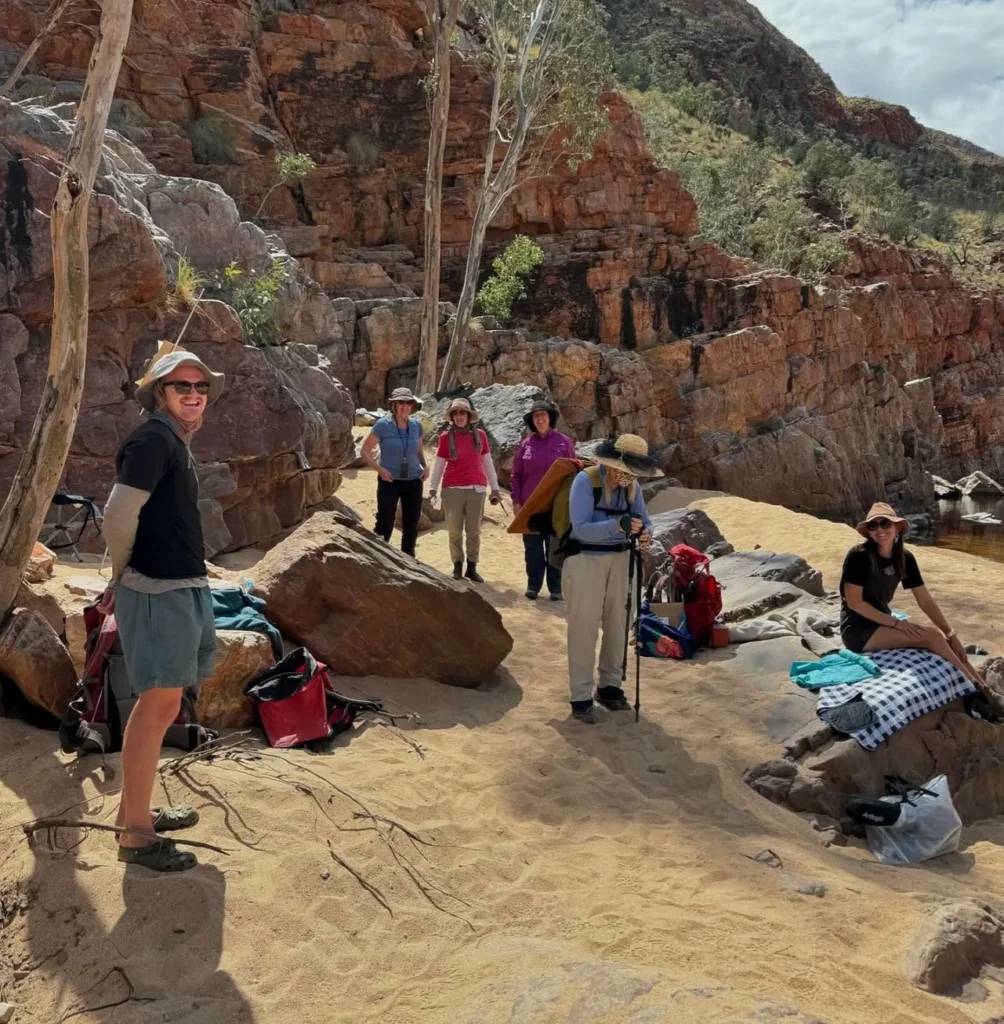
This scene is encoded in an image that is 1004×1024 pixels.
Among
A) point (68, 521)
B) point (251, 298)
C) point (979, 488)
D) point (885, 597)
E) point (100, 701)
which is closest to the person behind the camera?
point (100, 701)

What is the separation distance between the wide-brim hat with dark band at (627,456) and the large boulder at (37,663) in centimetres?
308

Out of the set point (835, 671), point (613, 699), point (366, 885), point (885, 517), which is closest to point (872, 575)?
point (885, 517)

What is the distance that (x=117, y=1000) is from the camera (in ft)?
8.91

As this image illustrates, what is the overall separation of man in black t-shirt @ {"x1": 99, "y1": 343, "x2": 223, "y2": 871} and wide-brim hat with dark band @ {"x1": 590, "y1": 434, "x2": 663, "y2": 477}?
2.64 metres

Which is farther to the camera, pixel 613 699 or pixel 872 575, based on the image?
pixel 613 699

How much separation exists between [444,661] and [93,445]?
13.2 ft

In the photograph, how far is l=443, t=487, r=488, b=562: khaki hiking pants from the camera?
8172 millimetres

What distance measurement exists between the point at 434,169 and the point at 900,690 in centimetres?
1811

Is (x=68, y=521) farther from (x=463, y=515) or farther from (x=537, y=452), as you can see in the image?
(x=537, y=452)

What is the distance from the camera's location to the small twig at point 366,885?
10.8 ft

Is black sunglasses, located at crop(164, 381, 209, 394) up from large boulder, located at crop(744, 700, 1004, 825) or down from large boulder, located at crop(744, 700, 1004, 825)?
up

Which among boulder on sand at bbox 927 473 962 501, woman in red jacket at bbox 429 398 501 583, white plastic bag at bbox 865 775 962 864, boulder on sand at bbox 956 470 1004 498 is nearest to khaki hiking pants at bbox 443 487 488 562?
woman in red jacket at bbox 429 398 501 583

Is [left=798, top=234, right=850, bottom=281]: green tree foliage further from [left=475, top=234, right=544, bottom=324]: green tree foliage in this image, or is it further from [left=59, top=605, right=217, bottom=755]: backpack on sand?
[left=59, top=605, right=217, bottom=755]: backpack on sand

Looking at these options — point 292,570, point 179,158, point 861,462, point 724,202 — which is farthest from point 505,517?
point 724,202
